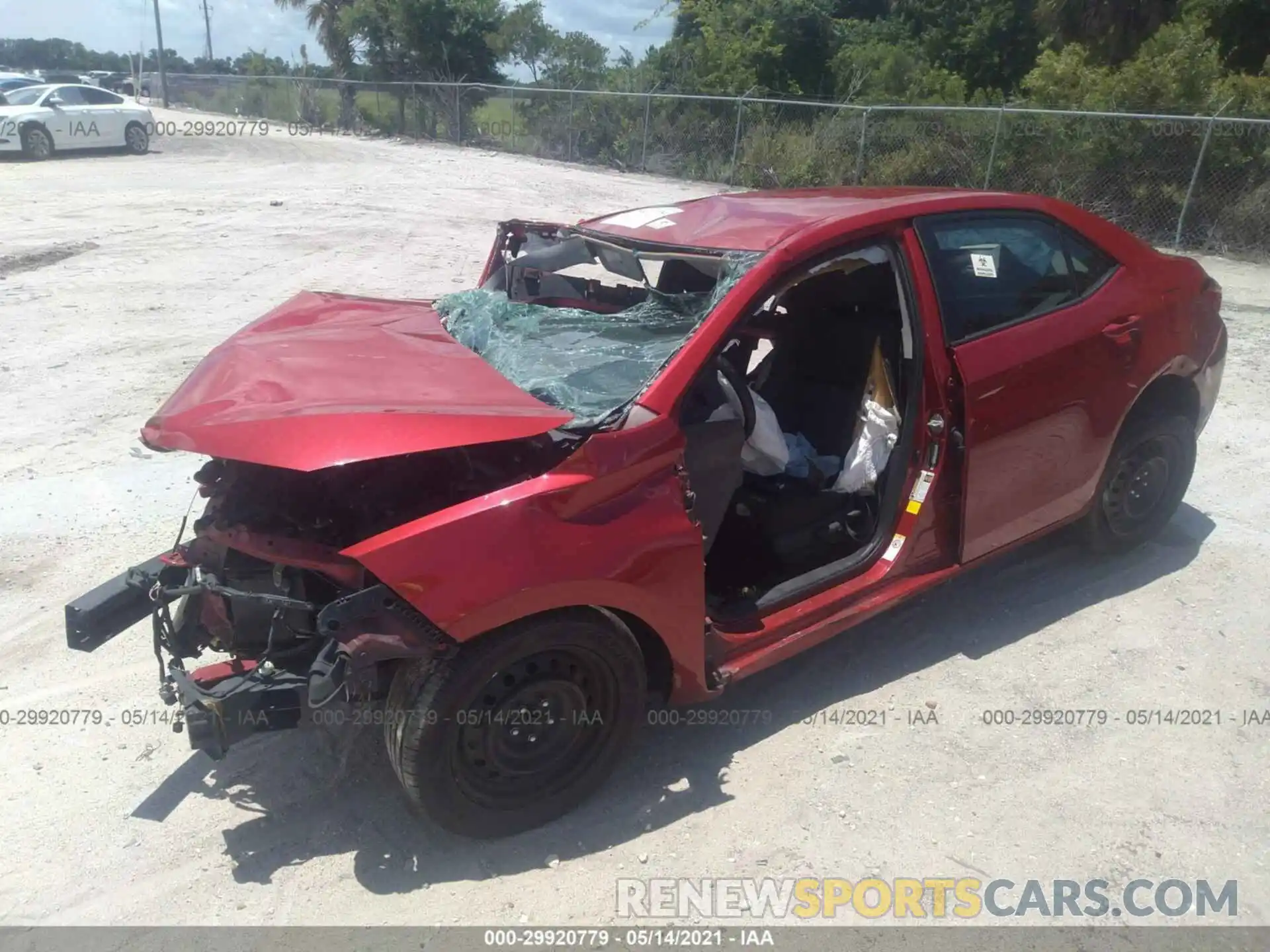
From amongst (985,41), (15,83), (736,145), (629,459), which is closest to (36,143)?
(15,83)

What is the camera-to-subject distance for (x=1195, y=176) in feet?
43.7

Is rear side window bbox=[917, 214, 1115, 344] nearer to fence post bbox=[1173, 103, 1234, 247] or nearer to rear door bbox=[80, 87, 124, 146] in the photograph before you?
fence post bbox=[1173, 103, 1234, 247]

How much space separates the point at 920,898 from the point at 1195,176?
44.3 feet

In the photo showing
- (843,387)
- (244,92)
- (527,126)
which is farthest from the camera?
(244,92)

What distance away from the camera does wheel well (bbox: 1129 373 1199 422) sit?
170 inches

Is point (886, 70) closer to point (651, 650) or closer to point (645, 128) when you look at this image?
point (645, 128)

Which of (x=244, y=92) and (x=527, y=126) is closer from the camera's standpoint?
(x=527, y=126)

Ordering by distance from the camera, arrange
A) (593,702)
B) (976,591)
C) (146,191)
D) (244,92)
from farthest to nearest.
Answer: (244,92) → (146,191) → (976,591) → (593,702)

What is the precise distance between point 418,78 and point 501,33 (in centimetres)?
305

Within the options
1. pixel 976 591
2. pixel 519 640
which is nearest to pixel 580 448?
pixel 519 640

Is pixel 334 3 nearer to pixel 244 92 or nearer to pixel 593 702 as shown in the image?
pixel 244 92

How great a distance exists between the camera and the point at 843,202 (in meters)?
3.76

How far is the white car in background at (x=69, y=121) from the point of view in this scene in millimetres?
19984

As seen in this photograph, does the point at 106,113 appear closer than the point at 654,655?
No
